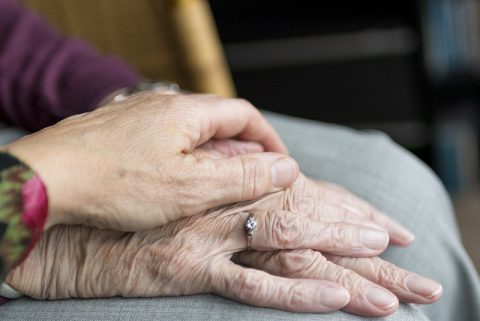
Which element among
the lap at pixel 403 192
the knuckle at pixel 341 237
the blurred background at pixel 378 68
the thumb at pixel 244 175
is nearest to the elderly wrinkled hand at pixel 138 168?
the thumb at pixel 244 175

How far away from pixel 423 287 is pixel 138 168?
1.35 feet

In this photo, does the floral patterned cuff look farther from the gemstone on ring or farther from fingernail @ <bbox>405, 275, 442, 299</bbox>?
fingernail @ <bbox>405, 275, 442, 299</bbox>

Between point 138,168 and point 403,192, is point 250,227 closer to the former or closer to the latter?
point 138,168

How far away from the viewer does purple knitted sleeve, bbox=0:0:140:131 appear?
2.86 ft

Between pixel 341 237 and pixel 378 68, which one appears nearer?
pixel 341 237

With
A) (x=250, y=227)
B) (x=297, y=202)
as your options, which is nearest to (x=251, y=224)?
(x=250, y=227)

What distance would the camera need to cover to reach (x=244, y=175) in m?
0.59

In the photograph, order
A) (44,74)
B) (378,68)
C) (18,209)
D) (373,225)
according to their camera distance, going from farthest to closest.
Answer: (378,68), (44,74), (373,225), (18,209)

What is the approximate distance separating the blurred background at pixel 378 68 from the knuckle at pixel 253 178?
1421 mm

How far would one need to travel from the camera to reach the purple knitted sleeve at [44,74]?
0.87m

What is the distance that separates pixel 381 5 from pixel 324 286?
1663mm

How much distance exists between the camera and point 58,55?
3.03 feet

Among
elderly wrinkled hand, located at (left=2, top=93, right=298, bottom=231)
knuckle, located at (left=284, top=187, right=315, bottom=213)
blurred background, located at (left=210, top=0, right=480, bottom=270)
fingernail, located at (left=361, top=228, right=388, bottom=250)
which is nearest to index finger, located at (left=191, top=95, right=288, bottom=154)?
elderly wrinkled hand, located at (left=2, top=93, right=298, bottom=231)

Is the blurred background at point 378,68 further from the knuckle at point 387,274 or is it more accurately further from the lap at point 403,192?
the knuckle at point 387,274
